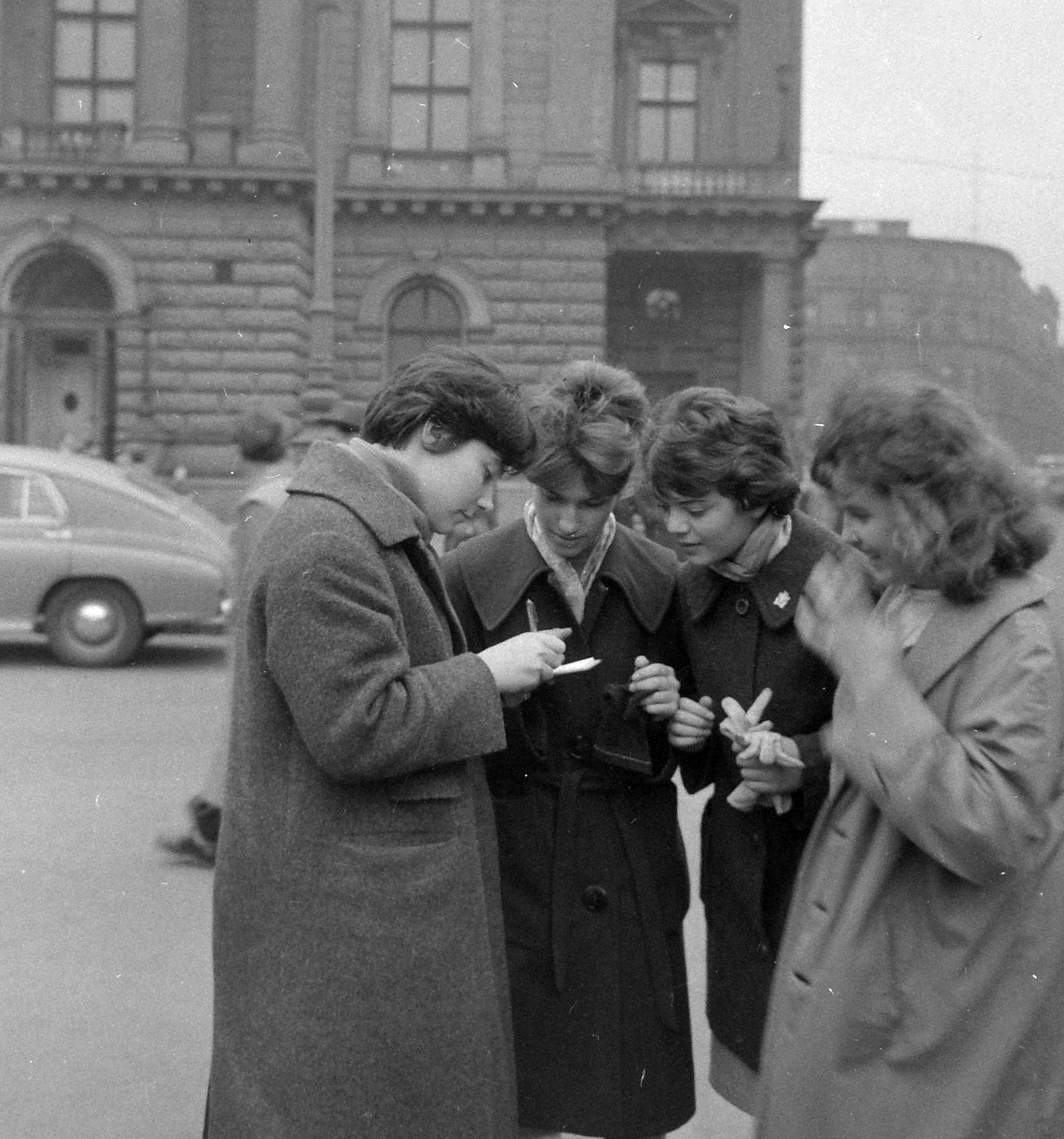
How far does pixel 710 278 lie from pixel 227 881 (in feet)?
71.1

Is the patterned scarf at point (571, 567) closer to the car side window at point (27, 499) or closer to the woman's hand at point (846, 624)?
the woman's hand at point (846, 624)

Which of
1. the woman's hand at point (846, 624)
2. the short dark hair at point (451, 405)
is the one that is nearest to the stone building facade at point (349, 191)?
the short dark hair at point (451, 405)

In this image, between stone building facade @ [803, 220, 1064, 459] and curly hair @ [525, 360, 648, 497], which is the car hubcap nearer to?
stone building facade @ [803, 220, 1064, 459]

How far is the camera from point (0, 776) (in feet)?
24.1

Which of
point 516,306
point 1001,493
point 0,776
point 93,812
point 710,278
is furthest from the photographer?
point 710,278

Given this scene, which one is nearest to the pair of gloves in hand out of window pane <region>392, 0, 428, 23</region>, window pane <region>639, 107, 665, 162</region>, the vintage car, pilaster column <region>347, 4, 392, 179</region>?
the vintage car

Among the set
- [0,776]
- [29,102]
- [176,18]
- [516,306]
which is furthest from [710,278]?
[0,776]

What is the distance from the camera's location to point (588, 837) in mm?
2646

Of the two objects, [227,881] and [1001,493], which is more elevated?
[1001,493]

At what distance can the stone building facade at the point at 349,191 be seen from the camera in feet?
65.7

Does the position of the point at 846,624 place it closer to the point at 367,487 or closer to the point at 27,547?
the point at 367,487

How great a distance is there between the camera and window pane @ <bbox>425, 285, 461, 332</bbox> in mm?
21250

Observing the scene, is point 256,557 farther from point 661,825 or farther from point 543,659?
point 661,825

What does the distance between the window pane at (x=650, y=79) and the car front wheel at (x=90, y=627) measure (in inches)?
568
